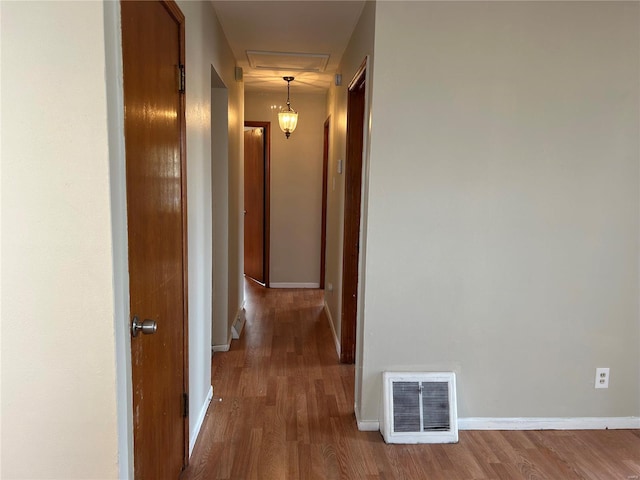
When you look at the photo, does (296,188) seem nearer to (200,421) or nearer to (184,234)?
(200,421)

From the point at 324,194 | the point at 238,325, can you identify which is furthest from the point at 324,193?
the point at 238,325

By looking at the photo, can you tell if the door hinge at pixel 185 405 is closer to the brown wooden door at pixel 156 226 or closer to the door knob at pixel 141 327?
the brown wooden door at pixel 156 226

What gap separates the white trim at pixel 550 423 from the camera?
2.41 meters

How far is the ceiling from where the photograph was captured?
252 centimetres

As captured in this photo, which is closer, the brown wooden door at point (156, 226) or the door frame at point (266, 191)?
the brown wooden door at point (156, 226)

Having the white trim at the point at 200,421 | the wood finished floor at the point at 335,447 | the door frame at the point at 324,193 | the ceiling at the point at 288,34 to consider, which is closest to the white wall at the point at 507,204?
the wood finished floor at the point at 335,447

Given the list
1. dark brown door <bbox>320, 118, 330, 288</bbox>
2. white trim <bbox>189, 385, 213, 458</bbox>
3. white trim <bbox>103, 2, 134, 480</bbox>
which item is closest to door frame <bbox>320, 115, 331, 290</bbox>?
dark brown door <bbox>320, 118, 330, 288</bbox>

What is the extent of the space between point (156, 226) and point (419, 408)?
→ 1.65 metres

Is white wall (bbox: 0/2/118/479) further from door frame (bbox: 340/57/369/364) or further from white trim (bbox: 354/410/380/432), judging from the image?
door frame (bbox: 340/57/369/364)

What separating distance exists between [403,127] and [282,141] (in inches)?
130

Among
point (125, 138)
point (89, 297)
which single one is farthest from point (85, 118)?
point (89, 297)

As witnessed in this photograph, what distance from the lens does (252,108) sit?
5.19m

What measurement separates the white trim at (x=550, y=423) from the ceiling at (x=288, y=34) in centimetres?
241

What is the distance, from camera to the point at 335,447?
223 cm
